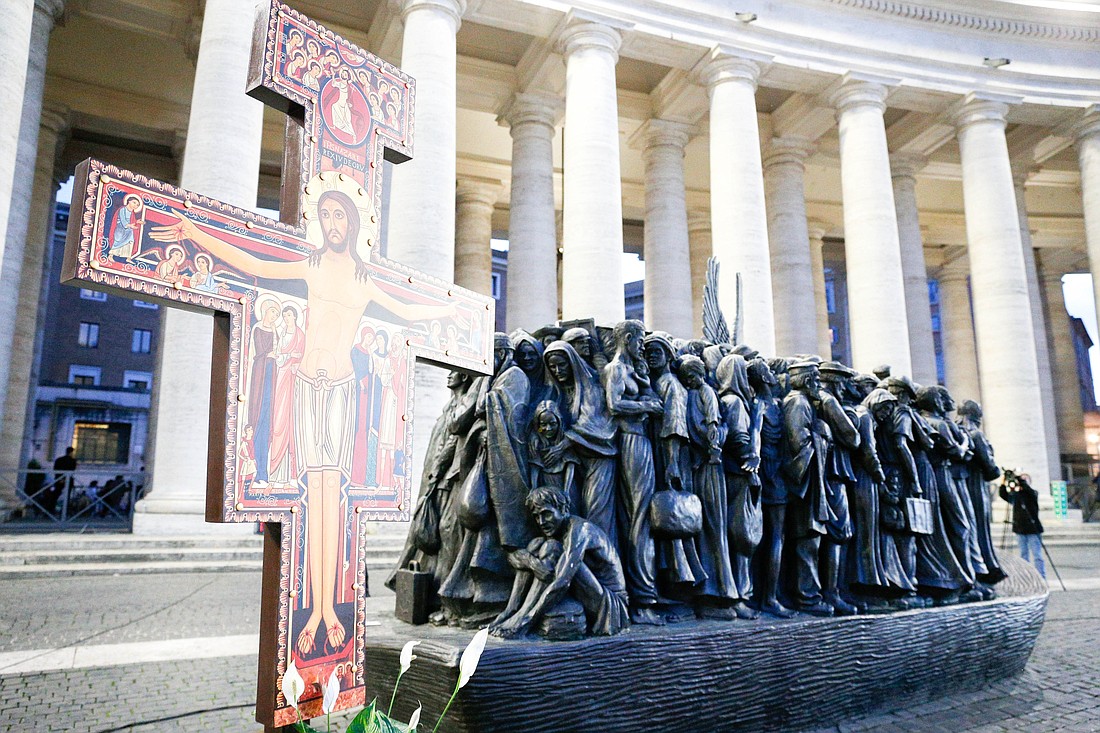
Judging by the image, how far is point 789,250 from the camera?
25547 millimetres

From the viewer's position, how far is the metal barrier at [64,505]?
1564 cm

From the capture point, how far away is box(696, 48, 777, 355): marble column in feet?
63.6

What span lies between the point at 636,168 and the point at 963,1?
40.4ft

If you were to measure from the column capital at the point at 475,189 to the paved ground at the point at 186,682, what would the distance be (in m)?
21.6

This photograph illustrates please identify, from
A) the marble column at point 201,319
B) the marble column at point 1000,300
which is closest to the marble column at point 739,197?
the marble column at point 1000,300

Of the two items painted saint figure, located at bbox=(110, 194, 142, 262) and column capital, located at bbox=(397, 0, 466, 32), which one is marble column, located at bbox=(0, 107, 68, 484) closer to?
column capital, located at bbox=(397, 0, 466, 32)

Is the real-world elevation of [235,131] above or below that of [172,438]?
above

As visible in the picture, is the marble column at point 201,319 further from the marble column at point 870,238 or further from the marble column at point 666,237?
the marble column at point 870,238

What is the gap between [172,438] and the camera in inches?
520

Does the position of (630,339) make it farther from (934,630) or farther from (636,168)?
(636,168)

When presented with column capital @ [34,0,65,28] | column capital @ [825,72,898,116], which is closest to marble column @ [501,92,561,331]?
column capital @ [825,72,898,116]

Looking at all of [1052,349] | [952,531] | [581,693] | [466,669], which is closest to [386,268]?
[466,669]

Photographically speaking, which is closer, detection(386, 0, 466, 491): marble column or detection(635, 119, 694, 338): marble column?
detection(386, 0, 466, 491): marble column

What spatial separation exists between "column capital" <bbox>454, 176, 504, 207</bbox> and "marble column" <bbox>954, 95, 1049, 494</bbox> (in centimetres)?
1705
